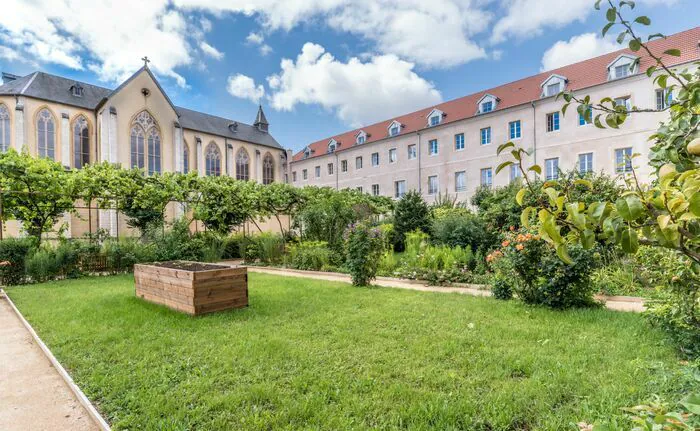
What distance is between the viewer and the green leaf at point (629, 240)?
0.80 meters

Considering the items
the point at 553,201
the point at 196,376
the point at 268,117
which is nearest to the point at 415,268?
the point at 196,376

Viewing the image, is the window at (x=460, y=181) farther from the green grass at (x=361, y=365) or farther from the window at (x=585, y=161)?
the green grass at (x=361, y=365)

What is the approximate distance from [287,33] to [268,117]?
27.3 m

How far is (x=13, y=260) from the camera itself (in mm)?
8031

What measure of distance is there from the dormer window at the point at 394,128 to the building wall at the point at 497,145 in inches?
37.7

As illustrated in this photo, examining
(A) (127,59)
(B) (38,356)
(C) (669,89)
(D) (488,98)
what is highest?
(A) (127,59)

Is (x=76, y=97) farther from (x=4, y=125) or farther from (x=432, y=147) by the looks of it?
(x=432, y=147)

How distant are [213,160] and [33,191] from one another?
2573 centimetres

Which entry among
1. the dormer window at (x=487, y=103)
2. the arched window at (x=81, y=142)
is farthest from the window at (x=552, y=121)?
the arched window at (x=81, y=142)

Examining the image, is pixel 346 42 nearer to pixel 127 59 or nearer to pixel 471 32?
pixel 471 32

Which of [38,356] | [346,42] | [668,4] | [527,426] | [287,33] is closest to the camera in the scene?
[668,4]

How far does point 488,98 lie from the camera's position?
81.7 feet

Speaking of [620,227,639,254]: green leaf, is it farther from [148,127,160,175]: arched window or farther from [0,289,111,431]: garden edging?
[148,127,160,175]: arched window

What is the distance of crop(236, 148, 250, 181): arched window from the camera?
3684 cm
